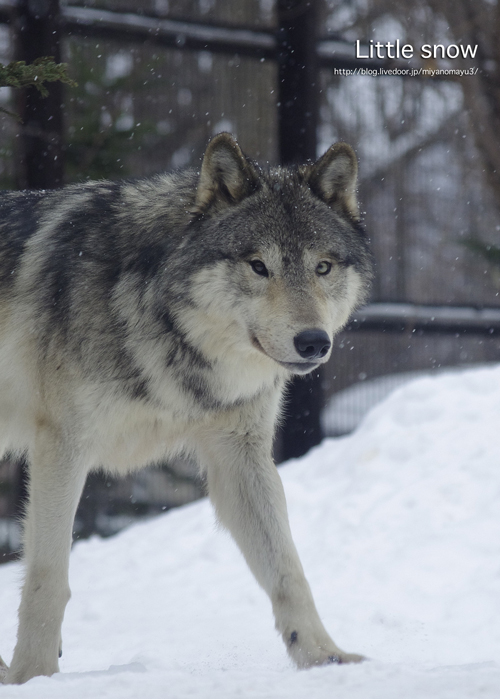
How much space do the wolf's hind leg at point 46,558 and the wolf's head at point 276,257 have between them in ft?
2.27

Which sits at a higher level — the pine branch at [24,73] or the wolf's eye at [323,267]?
the pine branch at [24,73]

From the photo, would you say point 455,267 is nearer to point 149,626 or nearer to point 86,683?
point 149,626

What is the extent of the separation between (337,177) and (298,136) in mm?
2911

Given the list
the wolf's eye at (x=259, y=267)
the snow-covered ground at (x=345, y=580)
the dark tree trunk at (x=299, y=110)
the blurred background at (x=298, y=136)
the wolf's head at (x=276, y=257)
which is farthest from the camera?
the dark tree trunk at (x=299, y=110)

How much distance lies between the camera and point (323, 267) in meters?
2.78

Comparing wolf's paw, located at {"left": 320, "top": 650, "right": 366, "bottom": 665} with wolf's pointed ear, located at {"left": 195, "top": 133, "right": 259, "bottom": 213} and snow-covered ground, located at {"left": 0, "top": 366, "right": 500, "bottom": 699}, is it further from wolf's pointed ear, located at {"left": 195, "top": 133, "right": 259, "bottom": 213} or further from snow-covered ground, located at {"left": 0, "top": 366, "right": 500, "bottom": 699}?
wolf's pointed ear, located at {"left": 195, "top": 133, "right": 259, "bottom": 213}

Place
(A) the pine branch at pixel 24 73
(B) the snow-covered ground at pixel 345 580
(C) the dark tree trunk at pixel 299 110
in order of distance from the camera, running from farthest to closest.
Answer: (C) the dark tree trunk at pixel 299 110, (A) the pine branch at pixel 24 73, (B) the snow-covered ground at pixel 345 580

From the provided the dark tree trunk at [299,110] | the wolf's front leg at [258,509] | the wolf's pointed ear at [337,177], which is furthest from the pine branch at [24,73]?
the dark tree trunk at [299,110]

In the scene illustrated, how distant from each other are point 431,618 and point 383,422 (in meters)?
1.97

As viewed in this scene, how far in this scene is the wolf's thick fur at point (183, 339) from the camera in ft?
8.96

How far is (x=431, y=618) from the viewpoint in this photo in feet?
12.1

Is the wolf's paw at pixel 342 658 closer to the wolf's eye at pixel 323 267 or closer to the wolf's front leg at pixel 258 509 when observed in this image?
the wolf's front leg at pixel 258 509

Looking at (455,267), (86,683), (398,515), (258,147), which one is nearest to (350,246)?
(86,683)

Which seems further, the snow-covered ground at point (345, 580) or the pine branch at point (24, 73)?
the pine branch at point (24, 73)
